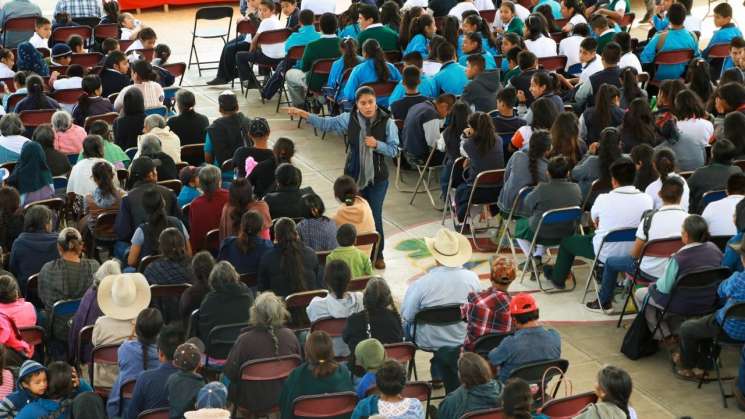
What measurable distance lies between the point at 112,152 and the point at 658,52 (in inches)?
275

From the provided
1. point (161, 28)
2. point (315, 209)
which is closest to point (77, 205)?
point (315, 209)

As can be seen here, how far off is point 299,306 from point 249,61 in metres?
8.35

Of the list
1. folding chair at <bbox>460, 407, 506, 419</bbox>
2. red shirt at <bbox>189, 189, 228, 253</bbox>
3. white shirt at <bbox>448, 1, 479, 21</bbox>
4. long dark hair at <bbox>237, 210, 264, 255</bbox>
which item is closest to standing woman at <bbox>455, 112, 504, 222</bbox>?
red shirt at <bbox>189, 189, 228, 253</bbox>

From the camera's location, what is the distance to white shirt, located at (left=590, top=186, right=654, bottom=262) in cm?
1023

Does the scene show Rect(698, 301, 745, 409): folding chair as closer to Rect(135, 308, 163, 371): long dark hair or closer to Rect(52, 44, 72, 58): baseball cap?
Rect(135, 308, 163, 371): long dark hair

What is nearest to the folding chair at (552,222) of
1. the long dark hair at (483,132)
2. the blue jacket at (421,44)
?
the long dark hair at (483,132)

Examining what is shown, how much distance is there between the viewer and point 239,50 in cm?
1747

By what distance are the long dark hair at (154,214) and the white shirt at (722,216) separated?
4.23 metres

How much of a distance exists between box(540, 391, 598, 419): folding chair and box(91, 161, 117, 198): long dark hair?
489cm

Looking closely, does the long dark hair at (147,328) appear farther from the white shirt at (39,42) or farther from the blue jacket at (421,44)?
the white shirt at (39,42)

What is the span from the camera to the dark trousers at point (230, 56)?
17406mm

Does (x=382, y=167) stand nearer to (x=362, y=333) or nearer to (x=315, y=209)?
(x=315, y=209)

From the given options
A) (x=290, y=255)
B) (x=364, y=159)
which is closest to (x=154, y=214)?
(x=290, y=255)

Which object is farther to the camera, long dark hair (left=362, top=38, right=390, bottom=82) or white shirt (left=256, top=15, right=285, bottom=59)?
white shirt (left=256, top=15, right=285, bottom=59)
